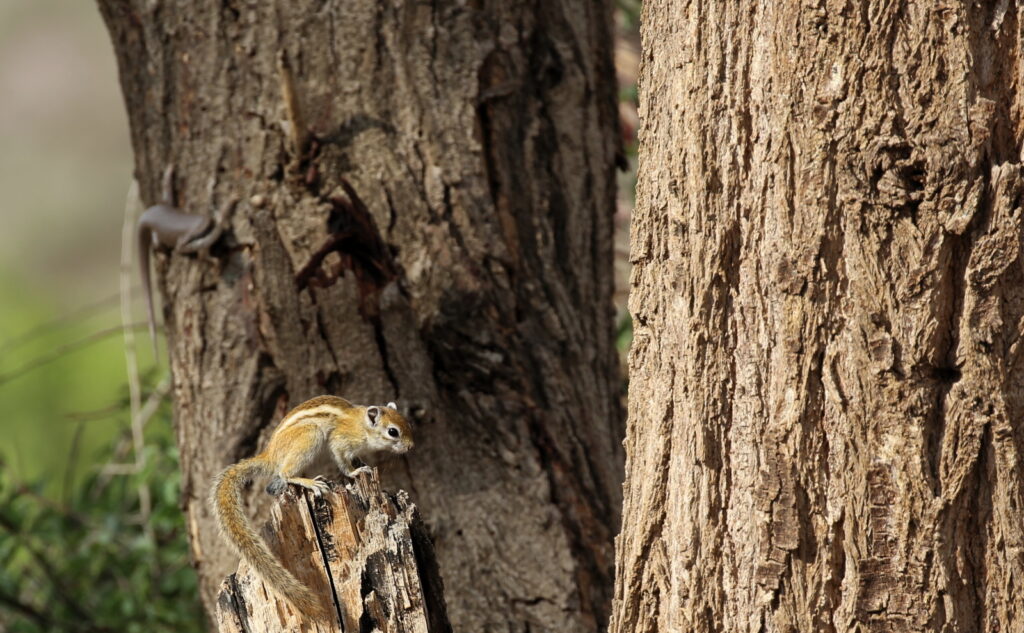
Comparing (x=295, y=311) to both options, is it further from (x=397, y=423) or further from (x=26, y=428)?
(x=26, y=428)

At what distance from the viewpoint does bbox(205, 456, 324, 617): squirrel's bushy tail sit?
2.14 m

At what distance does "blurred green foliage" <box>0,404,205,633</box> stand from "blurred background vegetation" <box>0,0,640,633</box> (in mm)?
11

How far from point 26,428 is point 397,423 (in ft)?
18.4

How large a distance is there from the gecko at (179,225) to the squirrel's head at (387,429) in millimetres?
738

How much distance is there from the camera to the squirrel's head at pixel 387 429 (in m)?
2.88

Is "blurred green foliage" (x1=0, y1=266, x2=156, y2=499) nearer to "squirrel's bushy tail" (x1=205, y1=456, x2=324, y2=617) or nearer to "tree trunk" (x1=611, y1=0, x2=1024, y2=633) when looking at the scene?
"squirrel's bushy tail" (x1=205, y1=456, x2=324, y2=617)

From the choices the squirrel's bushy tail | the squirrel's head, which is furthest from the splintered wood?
the squirrel's head

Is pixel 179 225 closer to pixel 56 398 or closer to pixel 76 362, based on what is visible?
pixel 56 398

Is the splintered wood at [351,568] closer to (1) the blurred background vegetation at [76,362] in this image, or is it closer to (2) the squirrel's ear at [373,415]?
(2) the squirrel's ear at [373,415]

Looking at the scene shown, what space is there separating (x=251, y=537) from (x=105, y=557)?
3.36 metres

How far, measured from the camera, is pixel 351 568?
2146 millimetres

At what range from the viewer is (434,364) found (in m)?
3.09

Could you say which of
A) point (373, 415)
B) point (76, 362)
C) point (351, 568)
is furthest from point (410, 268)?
point (76, 362)

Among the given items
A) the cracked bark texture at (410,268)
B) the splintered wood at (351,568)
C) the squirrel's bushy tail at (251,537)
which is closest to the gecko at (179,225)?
the cracked bark texture at (410,268)
